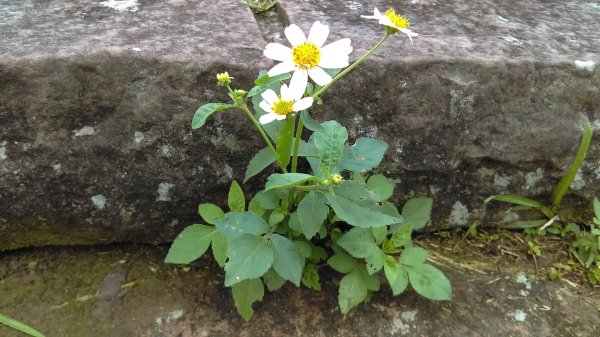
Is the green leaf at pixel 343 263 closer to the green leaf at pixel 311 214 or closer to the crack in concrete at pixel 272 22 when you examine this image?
the green leaf at pixel 311 214

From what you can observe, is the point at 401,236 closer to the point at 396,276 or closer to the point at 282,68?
the point at 396,276

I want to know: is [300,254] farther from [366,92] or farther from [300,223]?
[366,92]

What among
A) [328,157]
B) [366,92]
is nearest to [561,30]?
[366,92]

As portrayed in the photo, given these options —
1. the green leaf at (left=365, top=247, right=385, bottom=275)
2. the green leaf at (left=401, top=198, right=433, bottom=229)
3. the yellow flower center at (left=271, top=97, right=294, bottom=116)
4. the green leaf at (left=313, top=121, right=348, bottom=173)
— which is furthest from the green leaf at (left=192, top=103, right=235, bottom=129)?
the green leaf at (left=401, top=198, right=433, bottom=229)

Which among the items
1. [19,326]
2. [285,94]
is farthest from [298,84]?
[19,326]

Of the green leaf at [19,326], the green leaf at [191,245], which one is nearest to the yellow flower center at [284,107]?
the green leaf at [191,245]

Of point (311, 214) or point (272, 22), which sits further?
point (272, 22)
